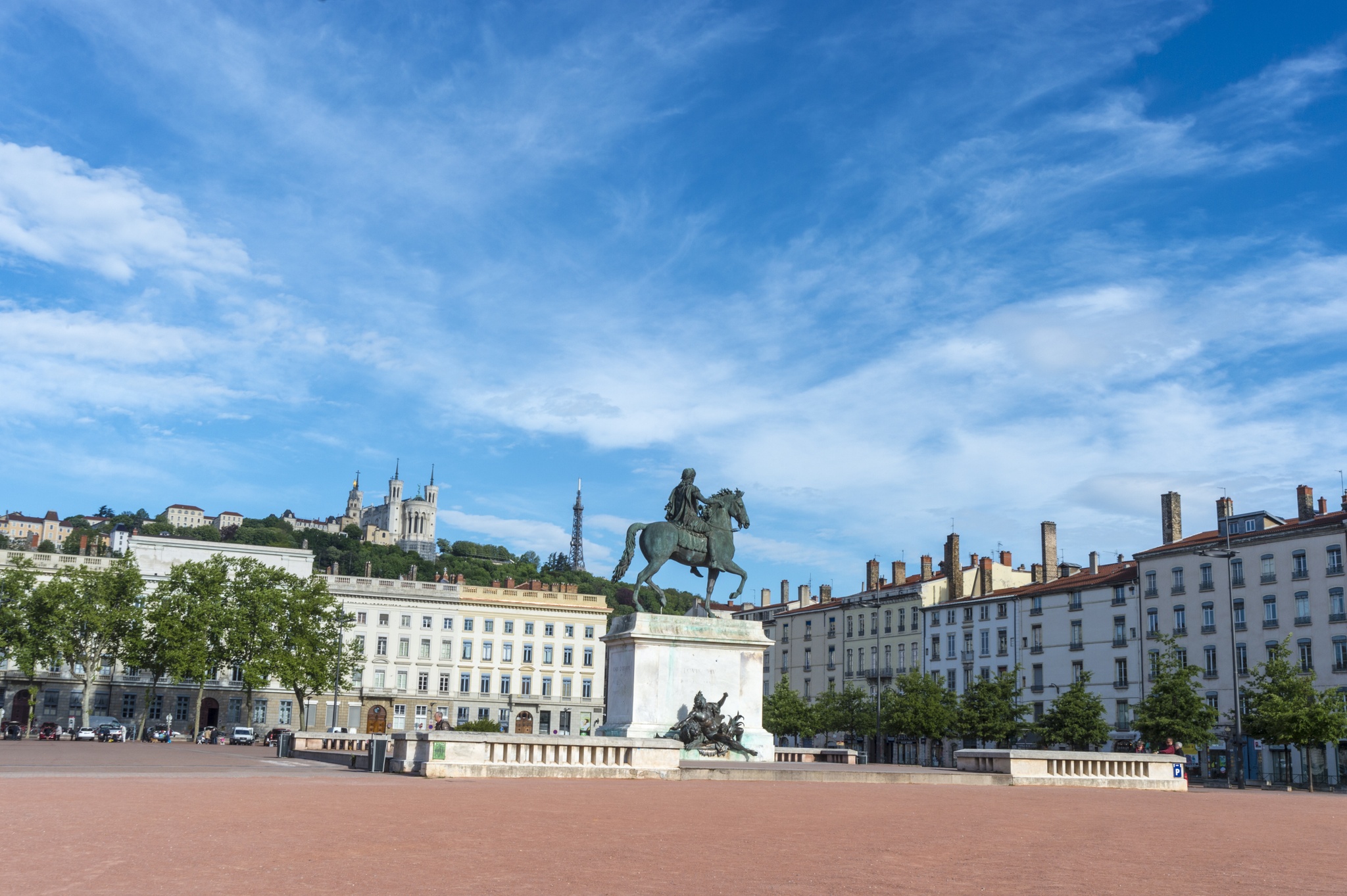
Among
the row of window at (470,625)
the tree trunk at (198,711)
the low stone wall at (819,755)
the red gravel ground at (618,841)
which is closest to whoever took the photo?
the red gravel ground at (618,841)

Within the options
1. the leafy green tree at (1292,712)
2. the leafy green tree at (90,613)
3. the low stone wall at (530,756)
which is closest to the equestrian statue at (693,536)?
the low stone wall at (530,756)

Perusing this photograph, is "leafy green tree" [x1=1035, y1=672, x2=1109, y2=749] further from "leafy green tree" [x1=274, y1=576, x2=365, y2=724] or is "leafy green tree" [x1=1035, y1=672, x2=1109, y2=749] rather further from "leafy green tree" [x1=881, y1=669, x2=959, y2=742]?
"leafy green tree" [x1=274, y1=576, x2=365, y2=724]

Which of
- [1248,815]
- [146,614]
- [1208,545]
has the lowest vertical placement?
[1248,815]

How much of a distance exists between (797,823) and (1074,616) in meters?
81.4

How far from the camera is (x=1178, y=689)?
62312 millimetres

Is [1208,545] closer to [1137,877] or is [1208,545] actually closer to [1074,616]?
[1074,616]

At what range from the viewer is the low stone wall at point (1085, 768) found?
2639 cm

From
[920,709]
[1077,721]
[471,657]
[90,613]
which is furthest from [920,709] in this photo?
[90,613]

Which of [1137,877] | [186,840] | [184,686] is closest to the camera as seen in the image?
[1137,877]

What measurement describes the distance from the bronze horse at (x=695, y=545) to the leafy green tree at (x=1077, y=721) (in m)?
48.7

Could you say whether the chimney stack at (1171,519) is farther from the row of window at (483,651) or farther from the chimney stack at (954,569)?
the row of window at (483,651)

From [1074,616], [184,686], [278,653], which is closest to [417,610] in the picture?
[184,686]

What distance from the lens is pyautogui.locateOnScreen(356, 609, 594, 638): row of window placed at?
107250mm

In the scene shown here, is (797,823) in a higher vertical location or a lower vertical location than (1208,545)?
lower
